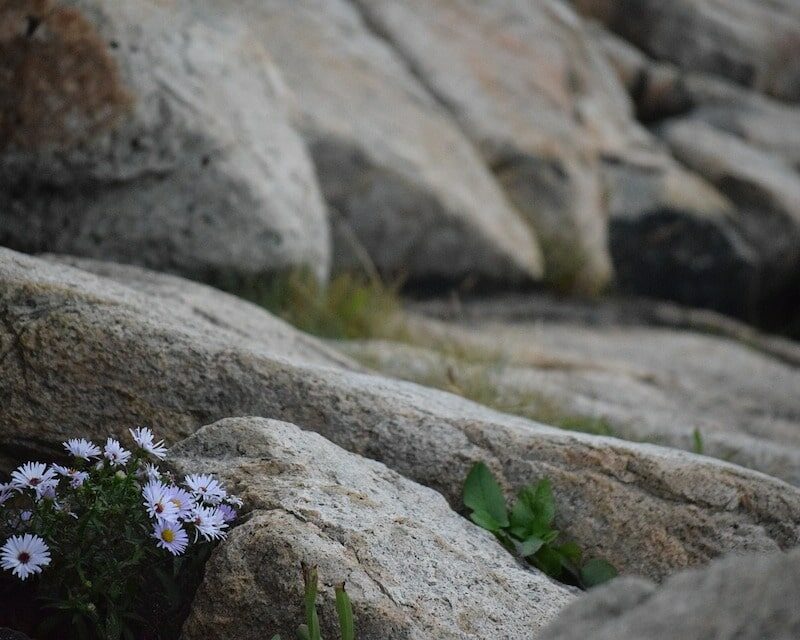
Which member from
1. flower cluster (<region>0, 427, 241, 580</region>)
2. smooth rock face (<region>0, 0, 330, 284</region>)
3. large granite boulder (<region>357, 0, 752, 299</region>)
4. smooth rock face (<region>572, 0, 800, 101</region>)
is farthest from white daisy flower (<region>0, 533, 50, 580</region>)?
smooth rock face (<region>572, 0, 800, 101</region>)

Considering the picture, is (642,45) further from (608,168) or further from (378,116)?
(378,116)

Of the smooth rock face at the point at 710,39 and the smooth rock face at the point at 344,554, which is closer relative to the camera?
the smooth rock face at the point at 344,554

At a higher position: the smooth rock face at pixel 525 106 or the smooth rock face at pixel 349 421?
the smooth rock face at pixel 349 421

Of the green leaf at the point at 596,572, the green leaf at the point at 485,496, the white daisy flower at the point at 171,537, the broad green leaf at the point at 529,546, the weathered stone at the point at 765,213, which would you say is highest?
the white daisy flower at the point at 171,537

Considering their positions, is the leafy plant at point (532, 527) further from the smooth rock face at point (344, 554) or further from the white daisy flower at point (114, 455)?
the white daisy flower at point (114, 455)

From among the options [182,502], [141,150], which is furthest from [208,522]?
[141,150]

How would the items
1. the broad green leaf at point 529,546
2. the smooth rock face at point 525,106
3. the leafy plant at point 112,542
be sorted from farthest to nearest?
the smooth rock face at point 525,106 → the broad green leaf at point 529,546 → the leafy plant at point 112,542

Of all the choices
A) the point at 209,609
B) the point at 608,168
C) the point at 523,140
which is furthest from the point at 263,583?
the point at 608,168

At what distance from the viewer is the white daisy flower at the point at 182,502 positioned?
1.91 metres

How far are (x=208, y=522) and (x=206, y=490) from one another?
0.09m

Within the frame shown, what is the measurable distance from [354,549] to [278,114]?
11.1 ft

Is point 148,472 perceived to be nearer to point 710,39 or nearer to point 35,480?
point 35,480

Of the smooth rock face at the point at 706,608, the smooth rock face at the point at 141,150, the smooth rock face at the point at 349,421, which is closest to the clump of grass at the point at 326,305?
the smooth rock face at the point at 141,150

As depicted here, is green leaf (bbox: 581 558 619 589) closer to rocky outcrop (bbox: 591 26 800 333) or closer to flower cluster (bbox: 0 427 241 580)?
flower cluster (bbox: 0 427 241 580)
